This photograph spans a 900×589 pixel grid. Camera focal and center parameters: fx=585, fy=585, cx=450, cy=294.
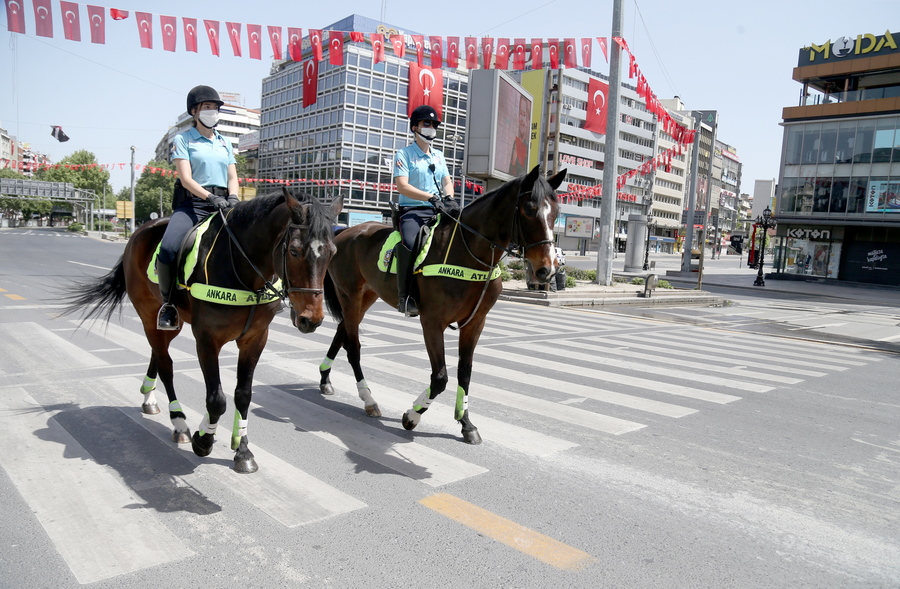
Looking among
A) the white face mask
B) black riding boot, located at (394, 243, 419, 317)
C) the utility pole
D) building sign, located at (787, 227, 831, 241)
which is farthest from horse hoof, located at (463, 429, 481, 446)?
building sign, located at (787, 227, 831, 241)

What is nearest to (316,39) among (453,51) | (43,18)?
(453,51)

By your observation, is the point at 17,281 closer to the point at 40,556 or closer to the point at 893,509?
the point at 40,556

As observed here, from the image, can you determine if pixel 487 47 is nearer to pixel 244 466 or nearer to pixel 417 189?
pixel 417 189

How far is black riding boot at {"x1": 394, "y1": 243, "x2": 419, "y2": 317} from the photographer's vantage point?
5414 millimetres

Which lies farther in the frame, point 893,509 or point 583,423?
Result: point 583,423

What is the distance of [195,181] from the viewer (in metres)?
4.70

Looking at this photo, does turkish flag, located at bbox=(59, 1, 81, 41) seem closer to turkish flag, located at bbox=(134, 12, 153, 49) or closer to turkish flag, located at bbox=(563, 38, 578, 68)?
turkish flag, located at bbox=(134, 12, 153, 49)

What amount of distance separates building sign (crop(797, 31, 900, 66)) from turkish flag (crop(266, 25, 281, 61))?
44.6 meters

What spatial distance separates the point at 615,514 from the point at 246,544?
2266mm

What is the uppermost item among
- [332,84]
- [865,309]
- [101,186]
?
[332,84]

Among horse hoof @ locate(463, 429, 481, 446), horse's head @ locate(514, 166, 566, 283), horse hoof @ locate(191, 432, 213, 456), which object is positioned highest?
horse's head @ locate(514, 166, 566, 283)

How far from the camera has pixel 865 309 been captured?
993 inches

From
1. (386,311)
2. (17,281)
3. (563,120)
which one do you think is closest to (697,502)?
(386,311)

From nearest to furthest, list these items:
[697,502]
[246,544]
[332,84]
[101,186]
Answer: [246,544] → [697,502] → [332,84] → [101,186]
